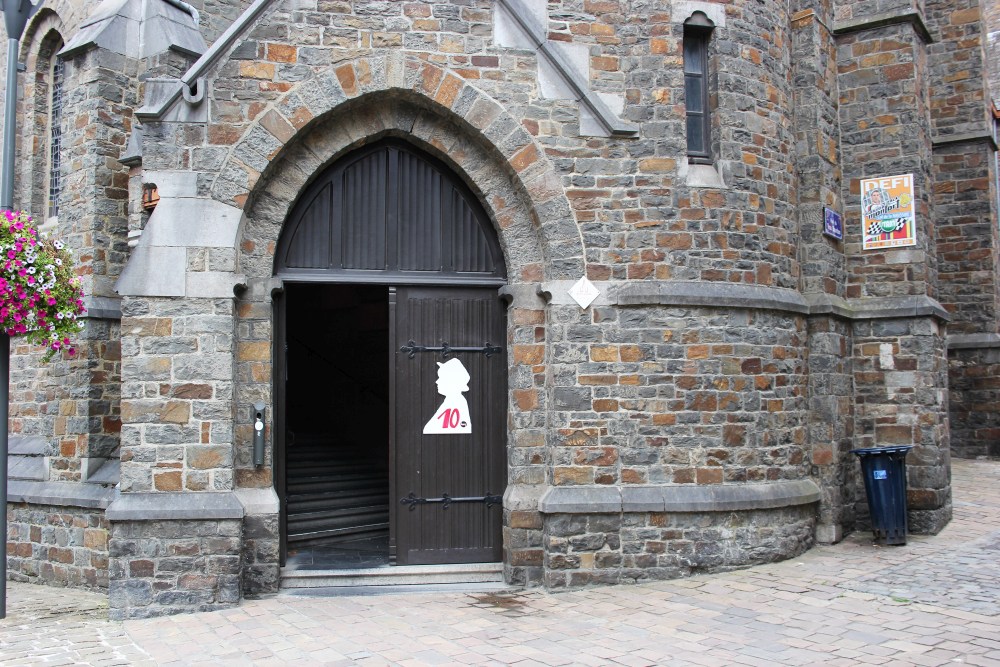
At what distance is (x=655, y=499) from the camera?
7.76 m

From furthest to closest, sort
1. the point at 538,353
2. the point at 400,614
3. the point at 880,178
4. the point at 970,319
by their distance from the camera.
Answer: the point at 970,319 → the point at 880,178 → the point at 538,353 → the point at 400,614

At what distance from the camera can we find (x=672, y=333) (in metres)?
8.02

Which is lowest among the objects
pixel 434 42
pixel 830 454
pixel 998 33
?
pixel 830 454

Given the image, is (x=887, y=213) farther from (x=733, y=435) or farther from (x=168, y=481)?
(x=168, y=481)

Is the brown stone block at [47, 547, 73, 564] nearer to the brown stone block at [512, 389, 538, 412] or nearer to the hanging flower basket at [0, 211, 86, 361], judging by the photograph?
the hanging flower basket at [0, 211, 86, 361]

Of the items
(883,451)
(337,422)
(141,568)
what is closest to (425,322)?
(141,568)

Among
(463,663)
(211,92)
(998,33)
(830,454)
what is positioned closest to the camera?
(463,663)

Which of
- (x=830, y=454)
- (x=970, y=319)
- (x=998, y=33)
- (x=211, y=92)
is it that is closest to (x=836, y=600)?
(x=830, y=454)

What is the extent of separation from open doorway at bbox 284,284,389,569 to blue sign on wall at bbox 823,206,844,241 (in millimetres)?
5455

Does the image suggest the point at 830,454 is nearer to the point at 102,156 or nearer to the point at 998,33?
the point at 102,156

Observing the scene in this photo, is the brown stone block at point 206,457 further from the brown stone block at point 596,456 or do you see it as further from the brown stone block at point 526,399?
the brown stone block at point 596,456

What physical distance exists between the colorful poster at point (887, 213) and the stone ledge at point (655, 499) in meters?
3.55

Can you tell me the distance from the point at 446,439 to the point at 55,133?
279 inches

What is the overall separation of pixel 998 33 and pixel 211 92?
912 inches
